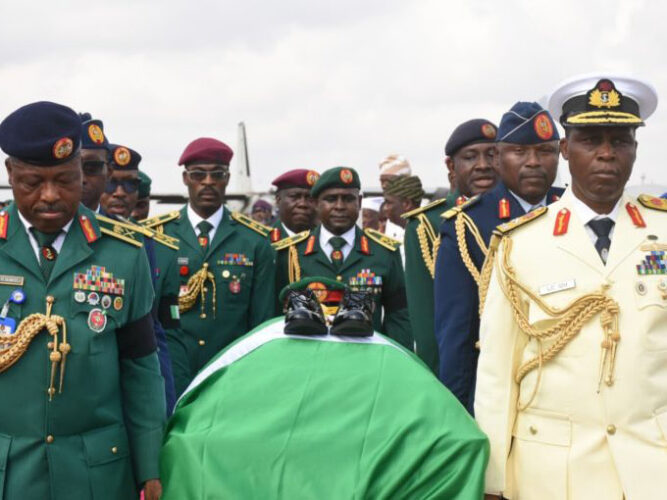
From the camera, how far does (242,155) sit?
69125mm

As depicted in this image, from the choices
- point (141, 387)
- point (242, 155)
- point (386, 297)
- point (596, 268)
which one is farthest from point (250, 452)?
point (242, 155)

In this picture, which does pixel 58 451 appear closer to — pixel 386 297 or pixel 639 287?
pixel 639 287

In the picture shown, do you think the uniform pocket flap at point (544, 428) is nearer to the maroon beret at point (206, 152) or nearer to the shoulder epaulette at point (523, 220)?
the shoulder epaulette at point (523, 220)

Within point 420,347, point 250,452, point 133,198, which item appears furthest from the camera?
point 133,198

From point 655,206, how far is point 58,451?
2222mm

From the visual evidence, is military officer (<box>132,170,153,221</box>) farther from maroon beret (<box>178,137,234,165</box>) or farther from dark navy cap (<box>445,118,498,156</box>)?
dark navy cap (<box>445,118,498,156</box>)

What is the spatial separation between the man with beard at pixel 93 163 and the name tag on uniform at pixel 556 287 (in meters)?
2.76

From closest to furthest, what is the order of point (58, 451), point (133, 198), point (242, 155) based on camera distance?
point (58, 451)
point (133, 198)
point (242, 155)

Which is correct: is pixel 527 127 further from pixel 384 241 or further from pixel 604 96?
pixel 384 241

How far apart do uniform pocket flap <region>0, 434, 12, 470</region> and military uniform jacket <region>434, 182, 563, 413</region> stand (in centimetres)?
169

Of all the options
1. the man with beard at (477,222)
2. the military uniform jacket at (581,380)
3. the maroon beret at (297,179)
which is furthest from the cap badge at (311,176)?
the military uniform jacket at (581,380)

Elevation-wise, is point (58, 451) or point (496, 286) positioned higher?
point (496, 286)

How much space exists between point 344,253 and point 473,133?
1793 millimetres

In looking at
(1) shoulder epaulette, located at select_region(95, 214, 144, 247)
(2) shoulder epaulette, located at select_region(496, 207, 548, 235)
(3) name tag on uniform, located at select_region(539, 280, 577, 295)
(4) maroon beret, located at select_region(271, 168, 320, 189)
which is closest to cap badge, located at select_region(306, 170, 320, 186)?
(4) maroon beret, located at select_region(271, 168, 320, 189)
